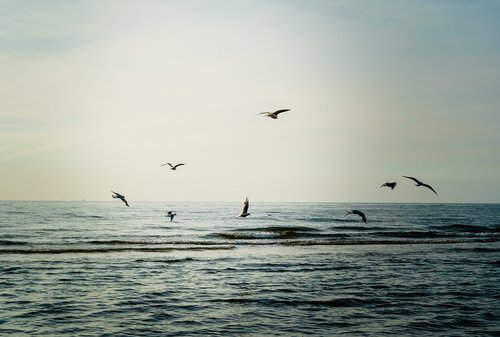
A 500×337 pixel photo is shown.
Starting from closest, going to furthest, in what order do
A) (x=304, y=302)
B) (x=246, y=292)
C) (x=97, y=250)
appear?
(x=304, y=302)
(x=246, y=292)
(x=97, y=250)

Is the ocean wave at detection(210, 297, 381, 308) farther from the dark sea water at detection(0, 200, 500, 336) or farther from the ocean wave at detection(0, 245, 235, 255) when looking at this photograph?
the ocean wave at detection(0, 245, 235, 255)

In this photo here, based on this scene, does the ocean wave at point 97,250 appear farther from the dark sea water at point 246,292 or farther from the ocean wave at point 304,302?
the ocean wave at point 304,302

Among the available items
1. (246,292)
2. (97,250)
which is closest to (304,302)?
(246,292)

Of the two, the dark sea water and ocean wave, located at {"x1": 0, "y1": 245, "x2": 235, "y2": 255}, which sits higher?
A: the dark sea water

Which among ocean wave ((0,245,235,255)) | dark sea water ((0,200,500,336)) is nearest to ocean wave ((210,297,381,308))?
dark sea water ((0,200,500,336))

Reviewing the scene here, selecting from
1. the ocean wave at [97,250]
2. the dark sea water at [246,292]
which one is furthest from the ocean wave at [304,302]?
the ocean wave at [97,250]

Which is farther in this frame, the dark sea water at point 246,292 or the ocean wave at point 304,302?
the ocean wave at point 304,302

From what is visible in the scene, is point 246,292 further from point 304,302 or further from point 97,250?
point 97,250

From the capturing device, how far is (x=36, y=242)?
37.1m

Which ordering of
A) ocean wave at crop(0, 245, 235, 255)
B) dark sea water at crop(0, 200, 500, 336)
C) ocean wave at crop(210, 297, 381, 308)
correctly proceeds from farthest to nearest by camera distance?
ocean wave at crop(0, 245, 235, 255) < ocean wave at crop(210, 297, 381, 308) < dark sea water at crop(0, 200, 500, 336)

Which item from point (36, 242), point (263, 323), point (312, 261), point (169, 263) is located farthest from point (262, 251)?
point (263, 323)

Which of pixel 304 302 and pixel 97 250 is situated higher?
pixel 304 302

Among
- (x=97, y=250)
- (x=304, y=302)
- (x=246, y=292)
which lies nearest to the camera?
(x=304, y=302)

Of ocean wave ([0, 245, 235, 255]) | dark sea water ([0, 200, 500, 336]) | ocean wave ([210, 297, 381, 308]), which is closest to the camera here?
dark sea water ([0, 200, 500, 336])
